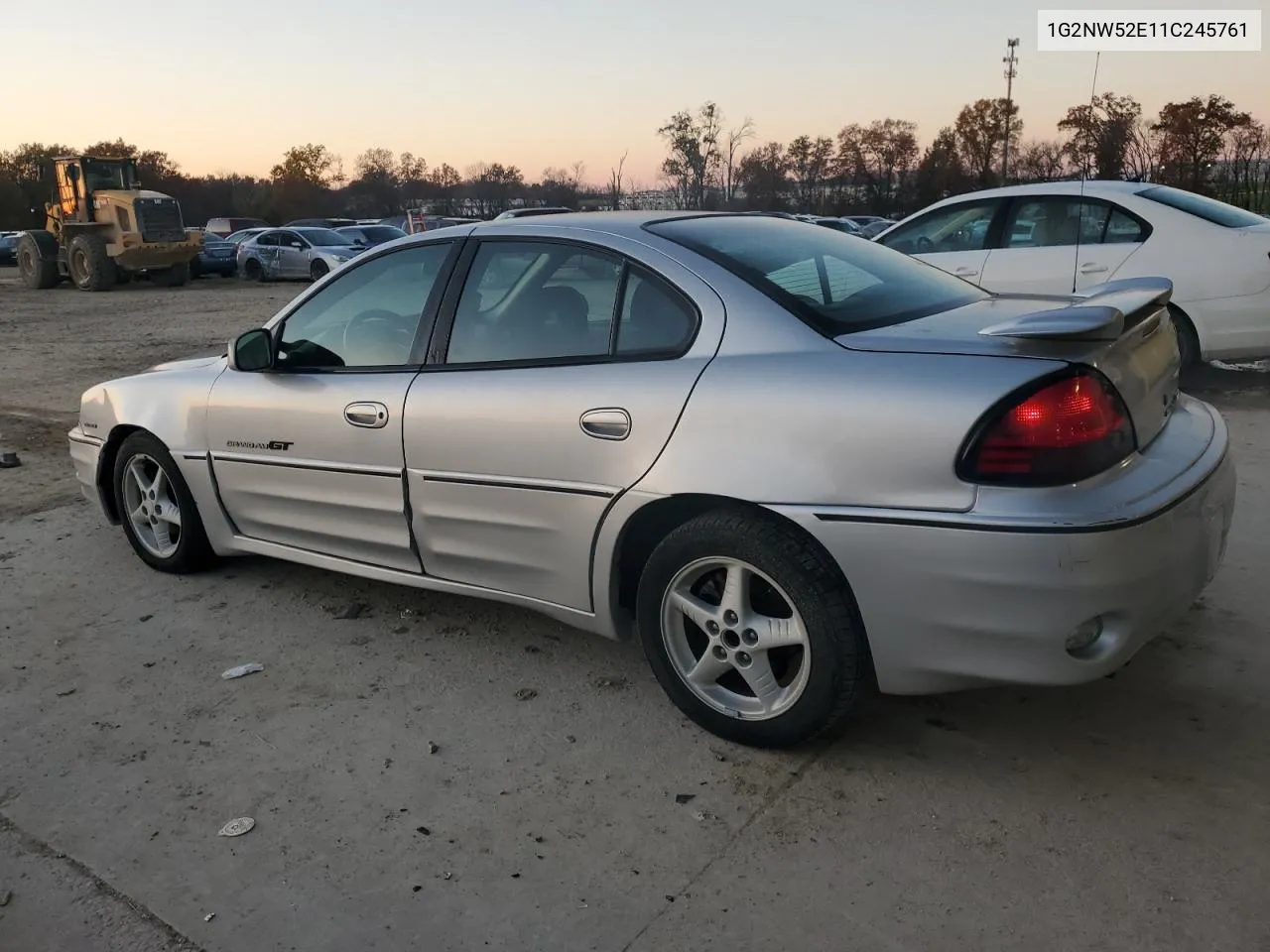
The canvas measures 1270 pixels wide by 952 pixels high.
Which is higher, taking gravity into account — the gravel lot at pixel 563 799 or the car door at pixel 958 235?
the car door at pixel 958 235

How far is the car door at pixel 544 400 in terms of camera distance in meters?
3.09

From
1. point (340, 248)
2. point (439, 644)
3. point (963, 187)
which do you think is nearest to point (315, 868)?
point (439, 644)

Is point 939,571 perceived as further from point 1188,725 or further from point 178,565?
point 178,565

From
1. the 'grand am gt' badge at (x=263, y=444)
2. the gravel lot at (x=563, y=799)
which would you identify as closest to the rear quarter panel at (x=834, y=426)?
the gravel lot at (x=563, y=799)

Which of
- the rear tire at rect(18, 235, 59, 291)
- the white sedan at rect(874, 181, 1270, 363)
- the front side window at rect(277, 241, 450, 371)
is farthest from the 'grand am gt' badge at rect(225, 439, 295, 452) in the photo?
the rear tire at rect(18, 235, 59, 291)

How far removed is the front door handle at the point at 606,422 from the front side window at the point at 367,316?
905 millimetres

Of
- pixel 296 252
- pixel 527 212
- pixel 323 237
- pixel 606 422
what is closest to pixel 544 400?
pixel 606 422

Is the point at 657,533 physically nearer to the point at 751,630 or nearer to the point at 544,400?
the point at 751,630

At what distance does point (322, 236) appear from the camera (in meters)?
26.0

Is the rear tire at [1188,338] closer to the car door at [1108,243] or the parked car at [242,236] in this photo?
the car door at [1108,243]

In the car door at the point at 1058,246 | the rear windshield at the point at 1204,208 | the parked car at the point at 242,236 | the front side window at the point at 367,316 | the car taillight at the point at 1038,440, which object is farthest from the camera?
the parked car at the point at 242,236

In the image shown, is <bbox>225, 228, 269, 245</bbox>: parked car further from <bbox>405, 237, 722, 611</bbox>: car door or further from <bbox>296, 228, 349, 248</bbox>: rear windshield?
<bbox>405, 237, 722, 611</bbox>: car door

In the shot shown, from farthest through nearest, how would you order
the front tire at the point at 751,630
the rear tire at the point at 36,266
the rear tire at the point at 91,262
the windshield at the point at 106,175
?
the rear tire at the point at 36,266 < the windshield at the point at 106,175 < the rear tire at the point at 91,262 < the front tire at the point at 751,630

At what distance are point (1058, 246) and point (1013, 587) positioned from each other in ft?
20.6
